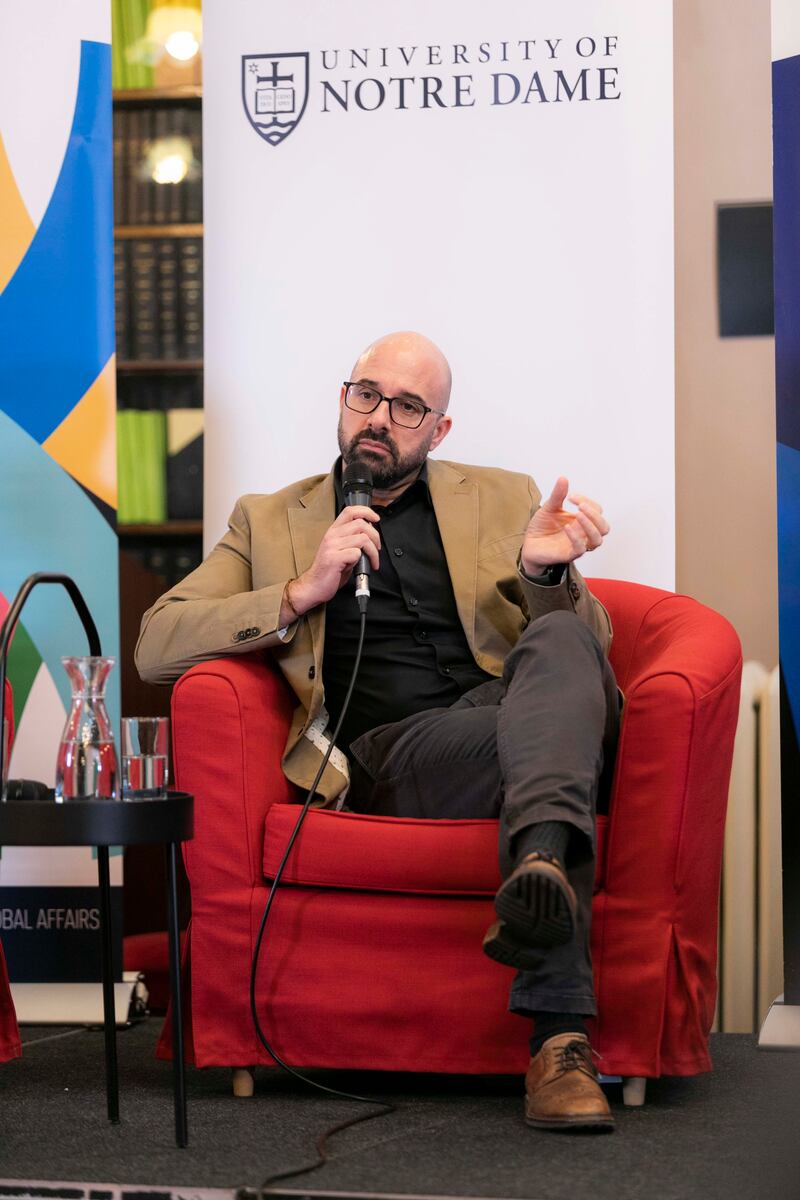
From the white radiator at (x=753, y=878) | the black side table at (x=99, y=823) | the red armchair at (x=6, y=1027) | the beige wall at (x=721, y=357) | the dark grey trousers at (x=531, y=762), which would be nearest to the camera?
the black side table at (x=99, y=823)

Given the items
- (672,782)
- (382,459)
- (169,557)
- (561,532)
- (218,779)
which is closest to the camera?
(672,782)

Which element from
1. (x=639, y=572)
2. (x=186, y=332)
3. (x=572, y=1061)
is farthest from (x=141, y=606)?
(x=572, y=1061)

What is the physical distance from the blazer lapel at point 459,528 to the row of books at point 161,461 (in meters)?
→ 0.61

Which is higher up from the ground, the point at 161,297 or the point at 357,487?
the point at 161,297

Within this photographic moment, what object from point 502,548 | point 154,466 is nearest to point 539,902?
point 502,548

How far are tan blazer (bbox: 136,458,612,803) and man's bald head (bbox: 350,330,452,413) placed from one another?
6.3 inches

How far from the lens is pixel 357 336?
3045mm

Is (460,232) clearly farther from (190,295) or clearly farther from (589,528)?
(589,528)

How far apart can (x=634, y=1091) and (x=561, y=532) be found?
0.89 m

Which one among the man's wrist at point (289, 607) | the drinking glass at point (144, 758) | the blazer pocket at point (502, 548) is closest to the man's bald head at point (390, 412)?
the blazer pocket at point (502, 548)

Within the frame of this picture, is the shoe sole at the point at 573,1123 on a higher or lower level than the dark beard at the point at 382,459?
lower

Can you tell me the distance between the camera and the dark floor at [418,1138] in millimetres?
1653

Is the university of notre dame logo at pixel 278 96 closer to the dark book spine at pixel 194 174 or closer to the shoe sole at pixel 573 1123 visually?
the dark book spine at pixel 194 174

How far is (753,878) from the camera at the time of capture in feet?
9.16
